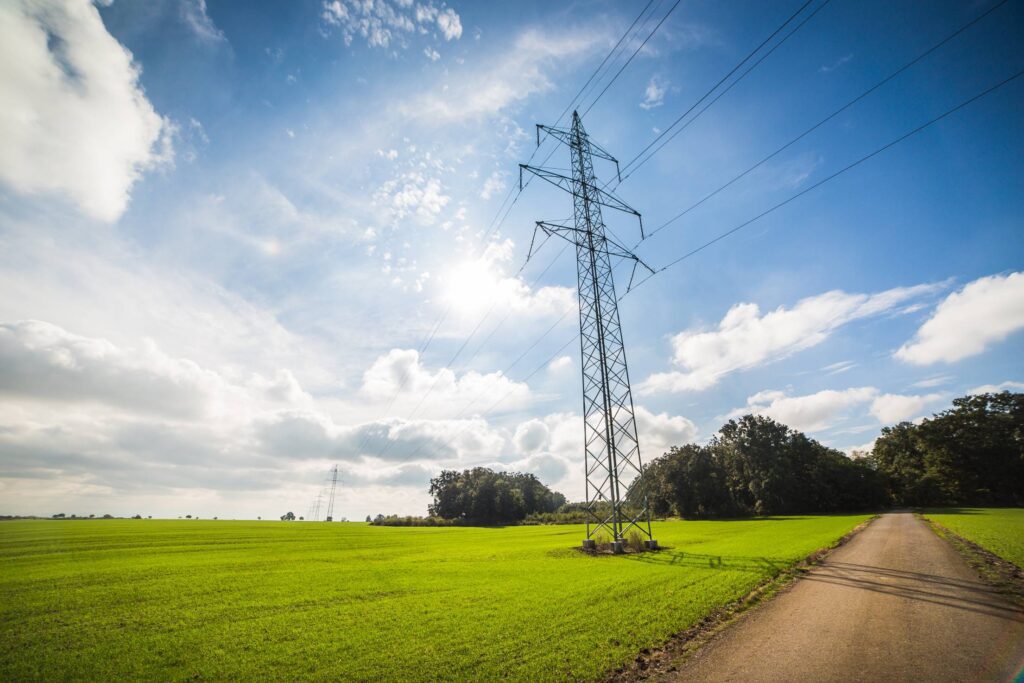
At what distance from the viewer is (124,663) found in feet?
27.8

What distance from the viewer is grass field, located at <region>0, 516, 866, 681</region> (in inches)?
328

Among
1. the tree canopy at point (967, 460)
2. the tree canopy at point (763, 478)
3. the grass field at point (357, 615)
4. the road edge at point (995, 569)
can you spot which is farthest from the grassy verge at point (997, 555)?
the tree canopy at point (967, 460)

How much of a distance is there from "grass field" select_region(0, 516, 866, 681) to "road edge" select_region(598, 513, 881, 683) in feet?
1.05

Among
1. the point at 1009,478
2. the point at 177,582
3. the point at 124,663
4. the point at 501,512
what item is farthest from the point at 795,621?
the point at 1009,478

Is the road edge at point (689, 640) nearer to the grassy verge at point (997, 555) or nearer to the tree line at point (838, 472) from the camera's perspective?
the grassy verge at point (997, 555)

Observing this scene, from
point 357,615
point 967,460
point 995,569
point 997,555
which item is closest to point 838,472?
point 967,460

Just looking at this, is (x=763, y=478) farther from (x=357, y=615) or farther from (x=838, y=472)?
(x=357, y=615)

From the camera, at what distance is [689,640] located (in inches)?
364

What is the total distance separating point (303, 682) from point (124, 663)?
4.53 meters

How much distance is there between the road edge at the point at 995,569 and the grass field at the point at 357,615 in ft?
21.4

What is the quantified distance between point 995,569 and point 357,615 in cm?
2498

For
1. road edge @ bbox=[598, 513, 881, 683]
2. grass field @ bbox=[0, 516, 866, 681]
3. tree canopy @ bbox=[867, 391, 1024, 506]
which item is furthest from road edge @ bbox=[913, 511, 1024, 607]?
tree canopy @ bbox=[867, 391, 1024, 506]

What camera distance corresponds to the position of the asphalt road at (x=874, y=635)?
728 cm

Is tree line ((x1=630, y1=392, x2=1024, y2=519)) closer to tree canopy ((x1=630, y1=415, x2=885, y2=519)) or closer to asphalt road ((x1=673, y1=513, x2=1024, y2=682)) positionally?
tree canopy ((x1=630, y1=415, x2=885, y2=519))
